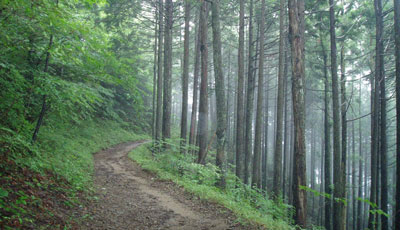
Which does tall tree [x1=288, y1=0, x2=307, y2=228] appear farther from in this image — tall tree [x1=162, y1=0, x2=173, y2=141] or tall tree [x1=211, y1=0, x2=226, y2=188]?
tall tree [x1=162, y1=0, x2=173, y2=141]

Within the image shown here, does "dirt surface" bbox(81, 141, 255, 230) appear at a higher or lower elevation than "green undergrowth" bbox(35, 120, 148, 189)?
lower

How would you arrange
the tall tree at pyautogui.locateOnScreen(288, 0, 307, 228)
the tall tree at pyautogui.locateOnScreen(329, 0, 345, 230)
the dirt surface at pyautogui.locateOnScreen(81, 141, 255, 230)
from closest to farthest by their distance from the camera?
1. the dirt surface at pyautogui.locateOnScreen(81, 141, 255, 230)
2. the tall tree at pyautogui.locateOnScreen(288, 0, 307, 228)
3. the tall tree at pyautogui.locateOnScreen(329, 0, 345, 230)

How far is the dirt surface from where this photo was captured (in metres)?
4.93

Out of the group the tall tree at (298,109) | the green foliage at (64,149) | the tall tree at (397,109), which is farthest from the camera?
the tall tree at (397,109)

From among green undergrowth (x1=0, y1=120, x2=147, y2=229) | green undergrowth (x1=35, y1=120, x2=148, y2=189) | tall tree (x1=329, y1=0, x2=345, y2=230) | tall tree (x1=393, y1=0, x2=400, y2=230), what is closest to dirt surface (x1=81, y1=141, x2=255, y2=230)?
green undergrowth (x1=0, y1=120, x2=147, y2=229)

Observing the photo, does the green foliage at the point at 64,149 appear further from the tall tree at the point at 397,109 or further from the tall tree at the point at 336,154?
the tall tree at the point at 336,154

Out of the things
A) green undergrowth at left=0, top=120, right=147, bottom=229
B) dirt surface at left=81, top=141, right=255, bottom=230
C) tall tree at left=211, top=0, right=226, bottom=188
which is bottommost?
dirt surface at left=81, top=141, right=255, bottom=230

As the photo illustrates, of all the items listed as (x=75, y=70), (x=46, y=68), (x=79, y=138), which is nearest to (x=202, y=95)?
(x=75, y=70)

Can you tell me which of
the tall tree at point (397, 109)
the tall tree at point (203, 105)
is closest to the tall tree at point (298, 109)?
the tall tree at point (397, 109)

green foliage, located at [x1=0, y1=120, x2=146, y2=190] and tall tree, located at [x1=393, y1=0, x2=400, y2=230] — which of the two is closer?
green foliage, located at [x1=0, y1=120, x2=146, y2=190]

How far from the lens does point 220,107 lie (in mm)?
8508

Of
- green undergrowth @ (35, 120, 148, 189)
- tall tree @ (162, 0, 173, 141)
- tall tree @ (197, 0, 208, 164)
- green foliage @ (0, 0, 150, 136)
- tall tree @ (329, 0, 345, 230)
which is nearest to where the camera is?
green foliage @ (0, 0, 150, 136)

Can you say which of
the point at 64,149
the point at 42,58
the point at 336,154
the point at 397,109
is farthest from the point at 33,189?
the point at 336,154

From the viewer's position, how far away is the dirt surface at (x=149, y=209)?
4.93 m
